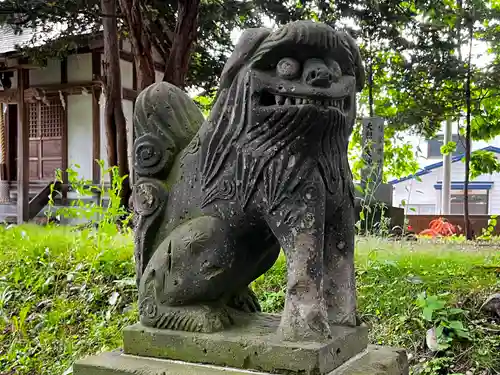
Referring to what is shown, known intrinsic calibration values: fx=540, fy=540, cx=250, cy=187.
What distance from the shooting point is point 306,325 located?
146cm

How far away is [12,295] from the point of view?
3.89 meters

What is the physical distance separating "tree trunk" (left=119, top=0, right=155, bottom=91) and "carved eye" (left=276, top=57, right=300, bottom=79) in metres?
4.89

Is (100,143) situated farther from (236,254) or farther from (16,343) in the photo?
(236,254)

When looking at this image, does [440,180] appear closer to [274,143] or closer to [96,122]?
[96,122]

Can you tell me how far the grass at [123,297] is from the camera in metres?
2.76

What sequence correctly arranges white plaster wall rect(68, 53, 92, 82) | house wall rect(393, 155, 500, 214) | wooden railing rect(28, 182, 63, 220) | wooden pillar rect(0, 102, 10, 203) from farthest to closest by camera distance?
house wall rect(393, 155, 500, 214), wooden pillar rect(0, 102, 10, 203), white plaster wall rect(68, 53, 92, 82), wooden railing rect(28, 182, 63, 220)

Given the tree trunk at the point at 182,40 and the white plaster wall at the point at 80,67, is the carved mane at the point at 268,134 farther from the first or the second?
the white plaster wall at the point at 80,67

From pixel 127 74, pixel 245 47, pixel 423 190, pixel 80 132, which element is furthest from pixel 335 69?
pixel 423 190

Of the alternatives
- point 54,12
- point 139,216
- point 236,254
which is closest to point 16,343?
point 139,216

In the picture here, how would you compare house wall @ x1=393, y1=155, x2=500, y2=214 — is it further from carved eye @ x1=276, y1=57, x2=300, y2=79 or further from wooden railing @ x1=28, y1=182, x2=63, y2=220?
carved eye @ x1=276, y1=57, x2=300, y2=79

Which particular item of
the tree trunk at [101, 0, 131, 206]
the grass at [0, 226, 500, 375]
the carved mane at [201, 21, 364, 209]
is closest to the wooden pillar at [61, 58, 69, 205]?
the tree trunk at [101, 0, 131, 206]

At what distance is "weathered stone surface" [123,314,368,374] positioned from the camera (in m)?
1.41

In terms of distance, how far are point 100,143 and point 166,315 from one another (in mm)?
8504

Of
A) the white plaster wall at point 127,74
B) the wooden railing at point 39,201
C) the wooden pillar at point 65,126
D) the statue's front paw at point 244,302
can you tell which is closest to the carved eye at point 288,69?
the statue's front paw at point 244,302
